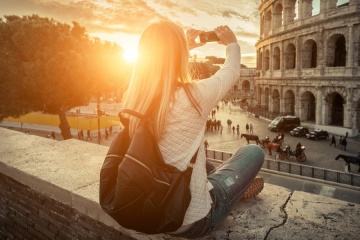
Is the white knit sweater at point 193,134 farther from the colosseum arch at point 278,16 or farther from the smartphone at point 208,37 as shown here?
the colosseum arch at point 278,16

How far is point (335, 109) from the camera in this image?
26.2m

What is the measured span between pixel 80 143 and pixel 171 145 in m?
2.83

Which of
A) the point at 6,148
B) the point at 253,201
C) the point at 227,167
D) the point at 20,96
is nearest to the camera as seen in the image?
the point at 227,167

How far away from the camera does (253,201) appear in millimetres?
2410

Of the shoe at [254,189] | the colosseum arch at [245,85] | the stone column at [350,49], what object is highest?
the stone column at [350,49]

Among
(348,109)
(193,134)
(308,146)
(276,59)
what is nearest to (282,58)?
(276,59)

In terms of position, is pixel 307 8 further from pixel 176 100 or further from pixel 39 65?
pixel 176 100

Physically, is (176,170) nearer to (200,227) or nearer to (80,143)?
(200,227)

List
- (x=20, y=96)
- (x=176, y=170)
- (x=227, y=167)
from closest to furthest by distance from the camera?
(x=176, y=170) < (x=227, y=167) < (x=20, y=96)

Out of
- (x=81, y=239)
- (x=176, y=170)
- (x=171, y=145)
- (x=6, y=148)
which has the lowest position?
(x=81, y=239)

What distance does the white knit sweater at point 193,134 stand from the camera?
164cm

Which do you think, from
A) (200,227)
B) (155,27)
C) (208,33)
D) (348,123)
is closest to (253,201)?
(200,227)

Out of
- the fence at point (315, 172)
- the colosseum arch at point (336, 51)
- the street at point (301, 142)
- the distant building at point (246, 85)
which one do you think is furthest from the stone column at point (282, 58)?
the distant building at point (246, 85)

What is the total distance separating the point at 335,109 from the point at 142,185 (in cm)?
2851
